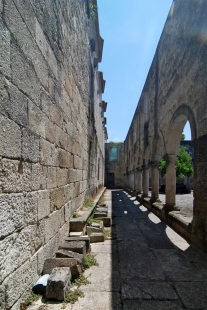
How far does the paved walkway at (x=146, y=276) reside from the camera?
198cm

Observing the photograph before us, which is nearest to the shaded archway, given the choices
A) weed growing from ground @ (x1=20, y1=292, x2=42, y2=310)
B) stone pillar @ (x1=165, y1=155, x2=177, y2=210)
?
stone pillar @ (x1=165, y1=155, x2=177, y2=210)

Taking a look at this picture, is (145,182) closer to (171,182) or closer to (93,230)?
(171,182)

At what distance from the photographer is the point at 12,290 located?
165 centimetres

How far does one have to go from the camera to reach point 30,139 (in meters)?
2.05

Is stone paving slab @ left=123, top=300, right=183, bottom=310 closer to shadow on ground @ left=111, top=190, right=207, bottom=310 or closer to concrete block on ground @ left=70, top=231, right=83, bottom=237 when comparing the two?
shadow on ground @ left=111, top=190, right=207, bottom=310

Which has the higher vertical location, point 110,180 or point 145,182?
point 145,182

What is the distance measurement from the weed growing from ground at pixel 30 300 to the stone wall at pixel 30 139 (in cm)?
7

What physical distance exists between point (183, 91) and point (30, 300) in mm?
4681

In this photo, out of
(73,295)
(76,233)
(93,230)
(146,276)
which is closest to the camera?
(73,295)

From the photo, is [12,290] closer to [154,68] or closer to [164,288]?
[164,288]

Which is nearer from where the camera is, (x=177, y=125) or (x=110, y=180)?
(x=177, y=125)

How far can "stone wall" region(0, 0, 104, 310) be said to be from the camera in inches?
62.9

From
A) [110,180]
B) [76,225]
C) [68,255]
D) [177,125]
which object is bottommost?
[110,180]

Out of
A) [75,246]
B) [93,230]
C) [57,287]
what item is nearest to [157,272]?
[75,246]
